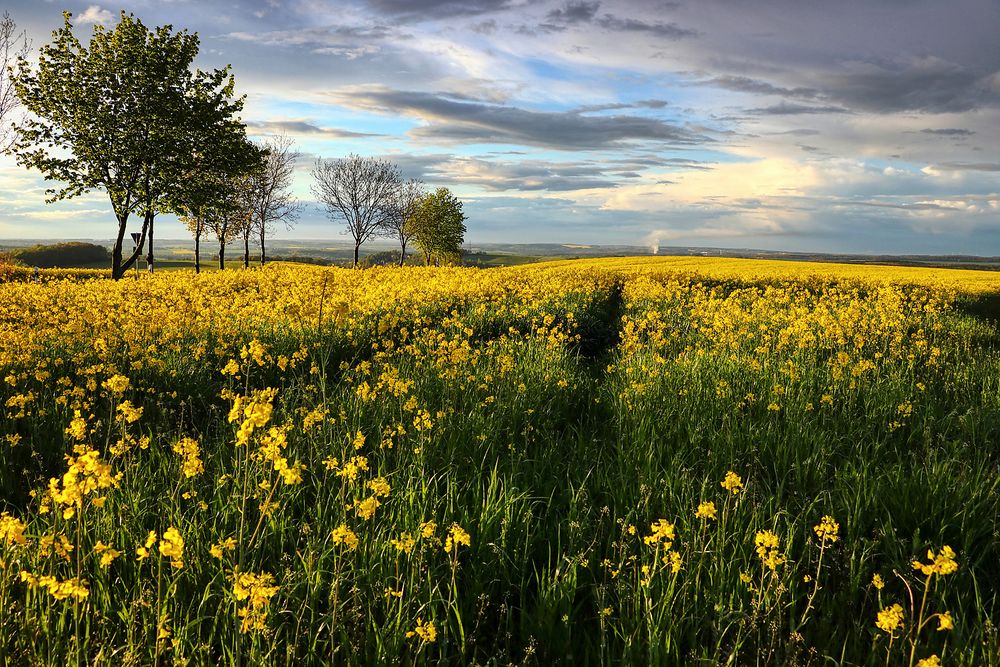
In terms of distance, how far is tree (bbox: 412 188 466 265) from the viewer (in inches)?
2692

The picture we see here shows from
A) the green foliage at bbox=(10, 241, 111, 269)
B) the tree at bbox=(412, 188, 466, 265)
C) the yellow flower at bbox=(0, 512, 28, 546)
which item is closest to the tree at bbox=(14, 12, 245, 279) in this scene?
the yellow flower at bbox=(0, 512, 28, 546)

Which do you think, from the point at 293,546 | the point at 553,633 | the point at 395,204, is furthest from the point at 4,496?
the point at 395,204

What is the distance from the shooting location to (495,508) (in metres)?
3.44

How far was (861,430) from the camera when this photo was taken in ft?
17.0

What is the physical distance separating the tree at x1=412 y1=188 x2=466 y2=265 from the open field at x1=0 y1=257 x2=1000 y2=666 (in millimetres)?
61177

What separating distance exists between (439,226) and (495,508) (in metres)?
67.5

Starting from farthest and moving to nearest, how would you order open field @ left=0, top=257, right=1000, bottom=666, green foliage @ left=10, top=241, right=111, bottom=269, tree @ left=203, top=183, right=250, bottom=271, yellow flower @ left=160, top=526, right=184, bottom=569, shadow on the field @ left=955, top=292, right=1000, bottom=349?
1. green foliage @ left=10, top=241, right=111, bottom=269
2. tree @ left=203, top=183, right=250, bottom=271
3. shadow on the field @ left=955, top=292, right=1000, bottom=349
4. open field @ left=0, top=257, right=1000, bottom=666
5. yellow flower @ left=160, top=526, right=184, bottom=569

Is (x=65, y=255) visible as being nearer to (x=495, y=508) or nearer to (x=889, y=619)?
(x=495, y=508)

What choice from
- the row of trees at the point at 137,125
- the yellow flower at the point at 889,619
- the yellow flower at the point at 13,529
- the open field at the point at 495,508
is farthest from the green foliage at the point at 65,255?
the yellow flower at the point at 889,619

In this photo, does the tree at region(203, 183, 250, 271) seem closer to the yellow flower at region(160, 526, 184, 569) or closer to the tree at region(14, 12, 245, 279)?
the tree at region(14, 12, 245, 279)

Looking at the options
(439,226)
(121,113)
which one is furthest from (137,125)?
(439,226)

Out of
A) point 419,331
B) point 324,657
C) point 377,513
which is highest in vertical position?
point 419,331

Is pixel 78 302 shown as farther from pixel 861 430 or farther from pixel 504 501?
pixel 861 430

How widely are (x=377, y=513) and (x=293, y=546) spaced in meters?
0.49
